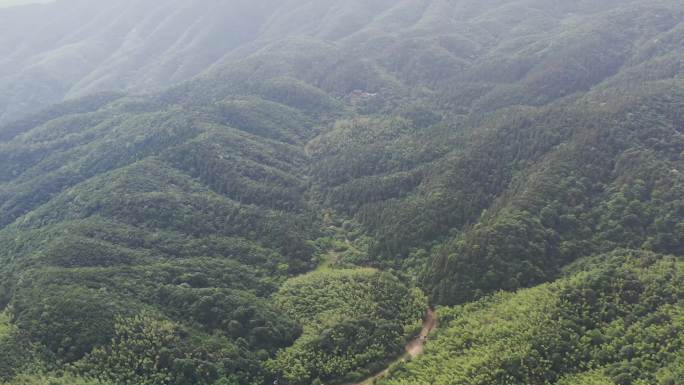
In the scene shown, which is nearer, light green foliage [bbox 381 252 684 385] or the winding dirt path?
light green foliage [bbox 381 252 684 385]

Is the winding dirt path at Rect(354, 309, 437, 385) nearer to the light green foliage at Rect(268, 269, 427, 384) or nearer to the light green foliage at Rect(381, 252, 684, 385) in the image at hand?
the light green foliage at Rect(268, 269, 427, 384)

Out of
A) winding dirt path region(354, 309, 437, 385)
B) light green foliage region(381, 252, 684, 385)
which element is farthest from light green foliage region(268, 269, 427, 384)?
light green foliage region(381, 252, 684, 385)

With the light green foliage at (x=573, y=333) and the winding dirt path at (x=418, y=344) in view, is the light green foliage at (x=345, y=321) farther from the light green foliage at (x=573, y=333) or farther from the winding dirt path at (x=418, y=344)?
the light green foliage at (x=573, y=333)

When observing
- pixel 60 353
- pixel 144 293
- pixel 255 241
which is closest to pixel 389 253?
pixel 255 241

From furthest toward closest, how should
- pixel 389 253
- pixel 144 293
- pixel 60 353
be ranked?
pixel 389 253, pixel 144 293, pixel 60 353

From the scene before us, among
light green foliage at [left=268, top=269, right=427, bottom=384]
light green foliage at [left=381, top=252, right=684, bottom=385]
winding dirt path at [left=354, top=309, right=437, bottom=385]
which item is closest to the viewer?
light green foliage at [left=381, top=252, right=684, bottom=385]

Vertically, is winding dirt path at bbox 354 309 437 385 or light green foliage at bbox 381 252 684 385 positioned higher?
light green foliage at bbox 381 252 684 385

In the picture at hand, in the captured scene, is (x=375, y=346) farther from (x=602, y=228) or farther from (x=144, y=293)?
(x=602, y=228)

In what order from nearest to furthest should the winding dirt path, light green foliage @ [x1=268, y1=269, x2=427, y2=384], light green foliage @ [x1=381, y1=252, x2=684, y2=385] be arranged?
1. light green foliage @ [x1=381, y1=252, x2=684, y2=385]
2. the winding dirt path
3. light green foliage @ [x1=268, y1=269, x2=427, y2=384]
